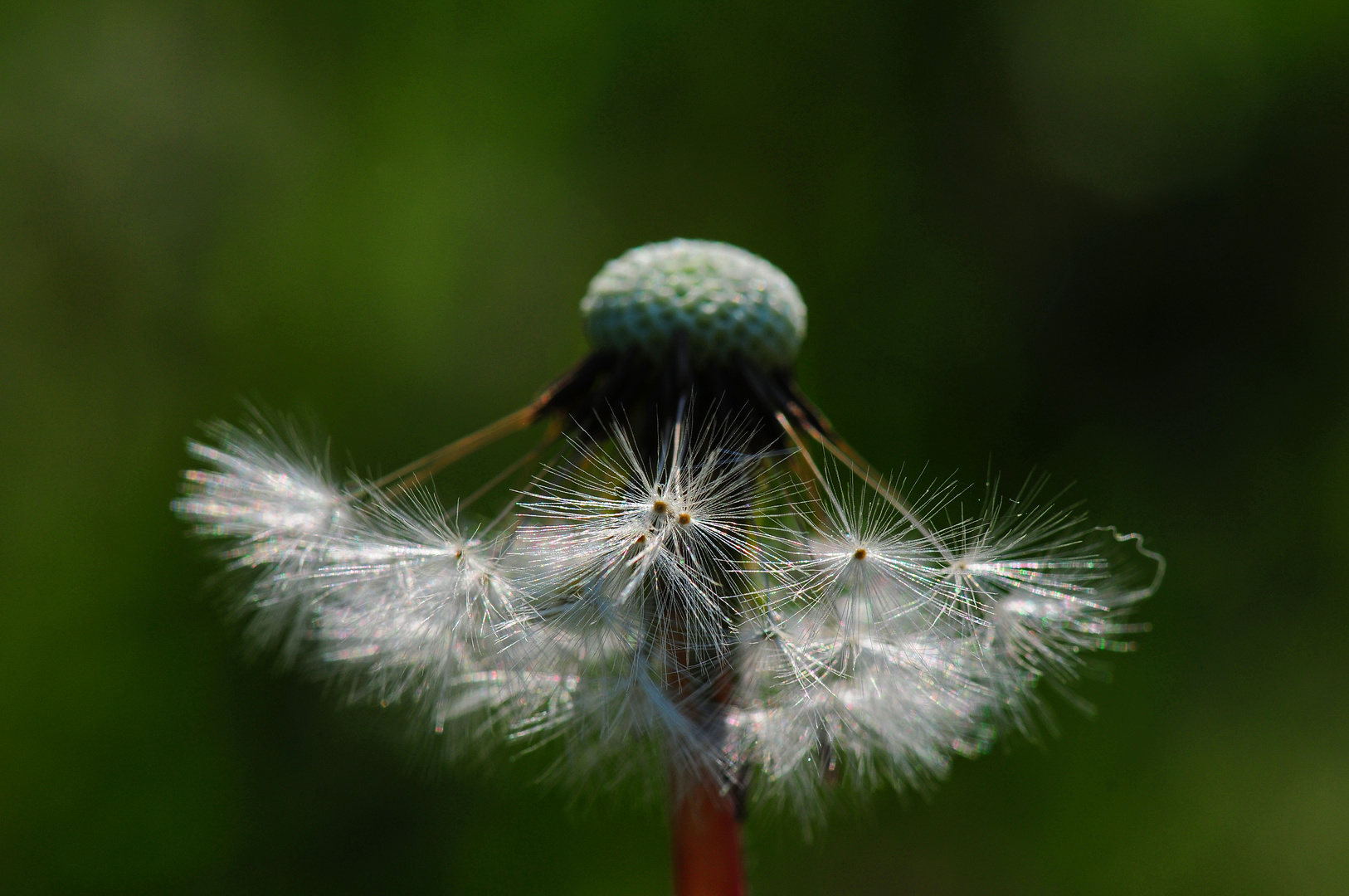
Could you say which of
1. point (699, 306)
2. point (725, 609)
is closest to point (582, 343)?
point (699, 306)

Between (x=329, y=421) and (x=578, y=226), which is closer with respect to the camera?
(x=329, y=421)

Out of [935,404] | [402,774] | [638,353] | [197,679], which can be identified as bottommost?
[402,774]

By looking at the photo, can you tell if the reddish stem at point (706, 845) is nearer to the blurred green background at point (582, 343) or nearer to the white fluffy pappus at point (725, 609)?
the white fluffy pappus at point (725, 609)

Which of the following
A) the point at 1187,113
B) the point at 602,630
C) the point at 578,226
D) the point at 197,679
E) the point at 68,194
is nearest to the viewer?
the point at 602,630

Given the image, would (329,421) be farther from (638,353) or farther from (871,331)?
(638,353)

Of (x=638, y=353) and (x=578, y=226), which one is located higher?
(x=638, y=353)

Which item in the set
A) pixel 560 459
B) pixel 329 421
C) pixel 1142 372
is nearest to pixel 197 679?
pixel 329 421

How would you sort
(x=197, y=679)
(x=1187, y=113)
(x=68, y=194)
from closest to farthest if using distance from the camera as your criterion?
1. (x=197, y=679)
2. (x=68, y=194)
3. (x=1187, y=113)
